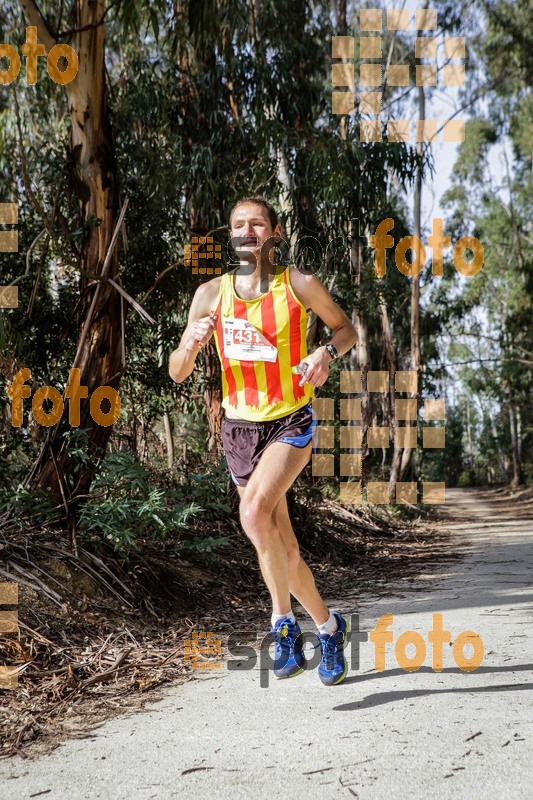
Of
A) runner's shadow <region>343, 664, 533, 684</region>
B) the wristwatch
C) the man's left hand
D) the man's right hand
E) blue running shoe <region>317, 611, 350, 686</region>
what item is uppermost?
the man's right hand

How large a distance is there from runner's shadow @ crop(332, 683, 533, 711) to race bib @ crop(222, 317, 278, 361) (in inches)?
51.5

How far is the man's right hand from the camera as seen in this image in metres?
3.07

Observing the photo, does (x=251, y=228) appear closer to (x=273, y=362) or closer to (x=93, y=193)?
(x=273, y=362)

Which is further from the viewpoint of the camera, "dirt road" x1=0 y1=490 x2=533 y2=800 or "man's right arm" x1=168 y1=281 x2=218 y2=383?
"man's right arm" x1=168 y1=281 x2=218 y2=383

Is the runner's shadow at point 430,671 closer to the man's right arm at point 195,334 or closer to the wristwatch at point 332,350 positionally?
the wristwatch at point 332,350

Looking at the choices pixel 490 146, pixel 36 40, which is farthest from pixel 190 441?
pixel 490 146

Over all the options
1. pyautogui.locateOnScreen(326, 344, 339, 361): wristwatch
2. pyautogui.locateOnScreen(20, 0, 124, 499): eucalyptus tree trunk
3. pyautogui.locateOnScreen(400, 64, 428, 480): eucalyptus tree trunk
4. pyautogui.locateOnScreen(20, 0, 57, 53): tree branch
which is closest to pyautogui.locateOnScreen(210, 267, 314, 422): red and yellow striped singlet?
pyautogui.locateOnScreen(326, 344, 339, 361): wristwatch

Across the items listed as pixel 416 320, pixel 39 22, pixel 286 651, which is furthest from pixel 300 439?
pixel 416 320

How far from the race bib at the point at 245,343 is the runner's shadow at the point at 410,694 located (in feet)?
4.29

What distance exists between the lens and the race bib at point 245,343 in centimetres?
317

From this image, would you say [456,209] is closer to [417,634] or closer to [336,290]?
[336,290]

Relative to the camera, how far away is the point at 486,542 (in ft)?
35.3

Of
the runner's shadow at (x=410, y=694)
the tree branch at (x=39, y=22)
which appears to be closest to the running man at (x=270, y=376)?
the runner's shadow at (x=410, y=694)

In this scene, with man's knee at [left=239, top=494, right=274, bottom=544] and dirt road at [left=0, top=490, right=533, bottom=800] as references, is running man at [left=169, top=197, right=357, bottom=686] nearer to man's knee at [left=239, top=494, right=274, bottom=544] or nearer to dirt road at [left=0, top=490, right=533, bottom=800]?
man's knee at [left=239, top=494, right=274, bottom=544]
